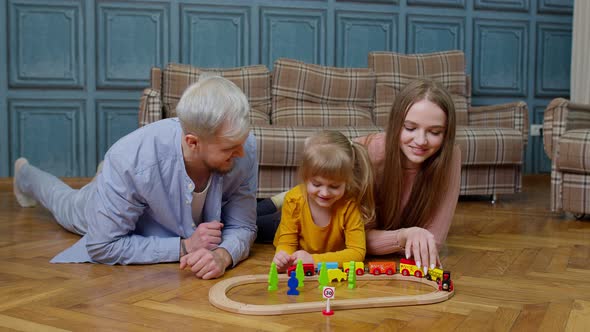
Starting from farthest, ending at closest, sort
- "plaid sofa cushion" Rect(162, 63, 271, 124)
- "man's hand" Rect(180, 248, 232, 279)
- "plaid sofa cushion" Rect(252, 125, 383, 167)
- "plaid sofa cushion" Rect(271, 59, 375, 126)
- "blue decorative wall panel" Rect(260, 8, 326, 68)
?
"blue decorative wall panel" Rect(260, 8, 326, 68)
"plaid sofa cushion" Rect(271, 59, 375, 126)
"plaid sofa cushion" Rect(162, 63, 271, 124)
"plaid sofa cushion" Rect(252, 125, 383, 167)
"man's hand" Rect(180, 248, 232, 279)

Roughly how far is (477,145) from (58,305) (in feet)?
9.04

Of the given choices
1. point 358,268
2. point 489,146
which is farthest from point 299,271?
point 489,146

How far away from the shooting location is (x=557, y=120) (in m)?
3.19

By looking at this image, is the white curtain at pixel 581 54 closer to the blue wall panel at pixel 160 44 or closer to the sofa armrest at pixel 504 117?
the blue wall panel at pixel 160 44

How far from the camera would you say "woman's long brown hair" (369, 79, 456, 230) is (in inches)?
77.4

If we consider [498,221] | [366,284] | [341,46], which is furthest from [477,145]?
[366,284]

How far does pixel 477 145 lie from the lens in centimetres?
369

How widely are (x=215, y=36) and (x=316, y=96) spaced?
0.92 m

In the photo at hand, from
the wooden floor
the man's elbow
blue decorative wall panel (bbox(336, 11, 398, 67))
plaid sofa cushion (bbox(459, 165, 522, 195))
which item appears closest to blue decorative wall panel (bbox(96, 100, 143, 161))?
blue decorative wall panel (bbox(336, 11, 398, 67))

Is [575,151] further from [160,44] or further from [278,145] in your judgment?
[160,44]

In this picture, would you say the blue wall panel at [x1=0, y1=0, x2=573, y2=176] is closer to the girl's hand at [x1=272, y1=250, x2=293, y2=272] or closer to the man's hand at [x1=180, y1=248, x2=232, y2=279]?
the man's hand at [x1=180, y1=248, x2=232, y2=279]

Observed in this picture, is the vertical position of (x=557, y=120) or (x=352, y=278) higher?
(x=557, y=120)

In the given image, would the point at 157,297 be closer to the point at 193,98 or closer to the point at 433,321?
the point at 193,98

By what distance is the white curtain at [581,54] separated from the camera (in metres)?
4.64
